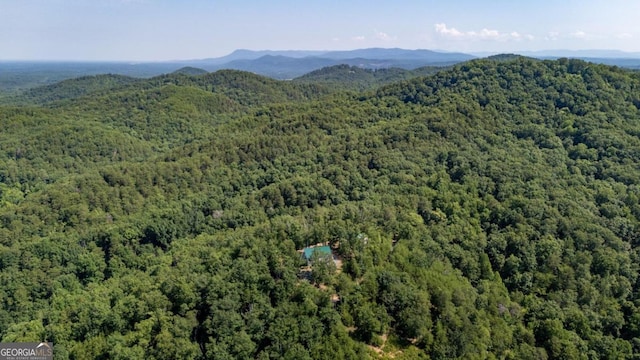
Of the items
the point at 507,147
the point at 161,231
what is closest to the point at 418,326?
the point at 161,231

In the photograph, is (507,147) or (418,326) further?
(507,147)

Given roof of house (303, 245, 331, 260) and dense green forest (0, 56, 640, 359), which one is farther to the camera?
roof of house (303, 245, 331, 260)

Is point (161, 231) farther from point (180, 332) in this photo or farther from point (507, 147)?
point (507, 147)

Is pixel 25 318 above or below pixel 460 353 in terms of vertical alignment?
below

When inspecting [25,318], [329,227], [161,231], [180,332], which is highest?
[329,227]
